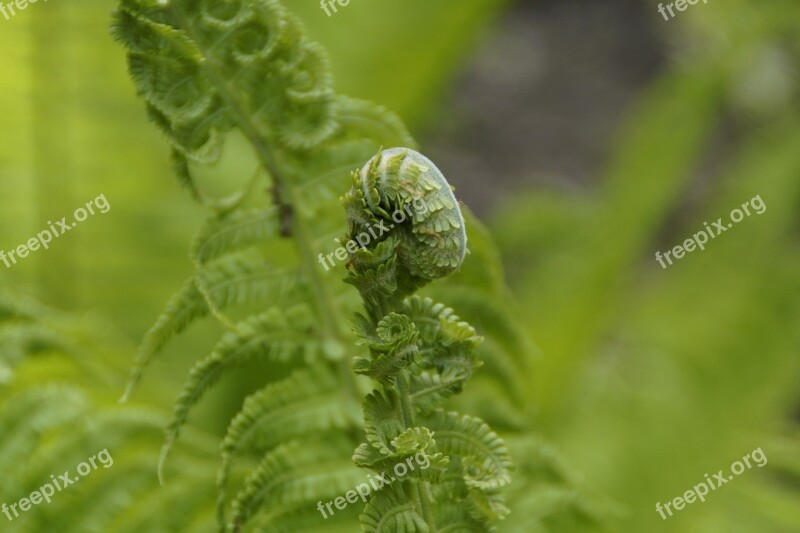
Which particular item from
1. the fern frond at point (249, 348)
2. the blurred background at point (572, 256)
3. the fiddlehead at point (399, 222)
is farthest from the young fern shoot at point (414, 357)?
the blurred background at point (572, 256)

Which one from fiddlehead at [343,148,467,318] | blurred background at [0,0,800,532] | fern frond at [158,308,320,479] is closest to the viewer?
fiddlehead at [343,148,467,318]

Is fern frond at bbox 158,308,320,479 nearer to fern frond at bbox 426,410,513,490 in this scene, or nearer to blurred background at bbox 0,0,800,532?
fern frond at bbox 426,410,513,490

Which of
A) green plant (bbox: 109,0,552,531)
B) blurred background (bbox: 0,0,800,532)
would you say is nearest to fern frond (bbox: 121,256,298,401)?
green plant (bbox: 109,0,552,531)

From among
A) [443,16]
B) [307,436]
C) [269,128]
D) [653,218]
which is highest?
[443,16]

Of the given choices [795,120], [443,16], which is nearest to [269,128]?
[443,16]

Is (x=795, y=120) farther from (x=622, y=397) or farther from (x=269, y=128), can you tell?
(x=269, y=128)

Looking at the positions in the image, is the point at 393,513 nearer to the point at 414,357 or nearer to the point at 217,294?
the point at 414,357

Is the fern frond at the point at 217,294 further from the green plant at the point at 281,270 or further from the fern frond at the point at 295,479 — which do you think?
the fern frond at the point at 295,479

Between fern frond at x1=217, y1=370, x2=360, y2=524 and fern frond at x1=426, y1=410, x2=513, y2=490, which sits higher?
fern frond at x1=217, y1=370, x2=360, y2=524

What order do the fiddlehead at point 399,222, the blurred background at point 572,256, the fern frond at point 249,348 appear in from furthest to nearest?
1. the blurred background at point 572,256
2. the fern frond at point 249,348
3. the fiddlehead at point 399,222
